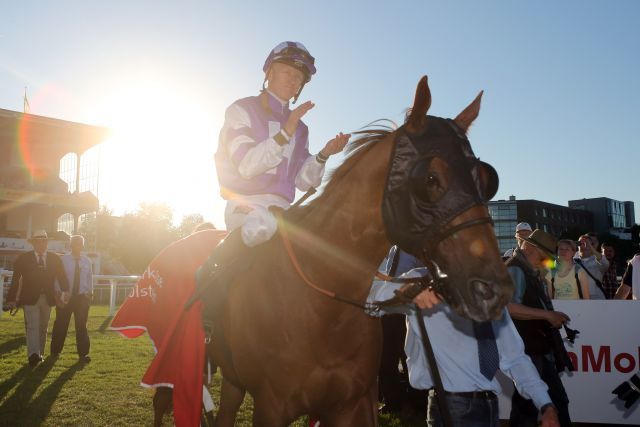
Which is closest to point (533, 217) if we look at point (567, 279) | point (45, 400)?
point (567, 279)

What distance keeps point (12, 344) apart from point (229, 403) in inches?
351

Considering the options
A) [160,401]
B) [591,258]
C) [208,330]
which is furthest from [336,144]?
[591,258]

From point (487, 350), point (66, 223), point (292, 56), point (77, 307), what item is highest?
point (66, 223)

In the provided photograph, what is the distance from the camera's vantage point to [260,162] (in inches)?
107

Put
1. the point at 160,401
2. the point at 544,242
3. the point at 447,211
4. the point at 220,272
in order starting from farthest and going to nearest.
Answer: the point at 544,242 < the point at 160,401 < the point at 220,272 < the point at 447,211

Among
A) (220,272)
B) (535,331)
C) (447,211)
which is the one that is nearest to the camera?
(447,211)

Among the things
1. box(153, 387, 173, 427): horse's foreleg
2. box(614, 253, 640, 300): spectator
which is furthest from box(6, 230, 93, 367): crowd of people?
box(614, 253, 640, 300): spectator

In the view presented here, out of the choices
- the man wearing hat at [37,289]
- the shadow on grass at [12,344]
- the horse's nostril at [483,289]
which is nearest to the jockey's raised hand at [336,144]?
the horse's nostril at [483,289]

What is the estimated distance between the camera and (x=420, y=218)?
2.07 metres

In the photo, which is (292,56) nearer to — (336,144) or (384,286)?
(336,144)

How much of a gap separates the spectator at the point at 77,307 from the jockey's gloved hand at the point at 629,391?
8.13m

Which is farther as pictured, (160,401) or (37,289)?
(37,289)

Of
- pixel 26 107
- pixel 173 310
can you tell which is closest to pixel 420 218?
pixel 173 310

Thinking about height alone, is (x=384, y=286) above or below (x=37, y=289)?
above
